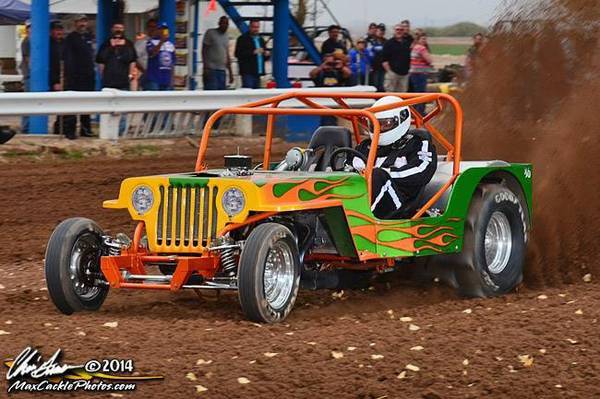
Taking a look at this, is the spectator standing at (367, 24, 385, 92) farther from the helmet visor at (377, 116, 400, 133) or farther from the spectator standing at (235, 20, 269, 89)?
the helmet visor at (377, 116, 400, 133)

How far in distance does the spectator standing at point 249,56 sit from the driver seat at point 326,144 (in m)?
10.8

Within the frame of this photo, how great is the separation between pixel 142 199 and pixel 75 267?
57 cm

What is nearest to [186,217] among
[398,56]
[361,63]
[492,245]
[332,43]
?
[492,245]

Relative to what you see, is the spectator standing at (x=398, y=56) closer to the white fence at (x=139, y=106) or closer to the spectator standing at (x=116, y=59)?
the white fence at (x=139, y=106)

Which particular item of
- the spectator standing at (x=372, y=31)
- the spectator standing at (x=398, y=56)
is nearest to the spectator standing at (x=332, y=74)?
the spectator standing at (x=398, y=56)

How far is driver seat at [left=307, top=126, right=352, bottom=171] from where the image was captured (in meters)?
8.73

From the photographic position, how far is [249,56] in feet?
64.6

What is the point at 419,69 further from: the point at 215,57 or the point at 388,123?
the point at 388,123

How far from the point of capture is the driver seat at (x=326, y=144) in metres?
8.73

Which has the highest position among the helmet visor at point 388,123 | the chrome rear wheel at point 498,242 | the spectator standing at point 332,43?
the spectator standing at point 332,43

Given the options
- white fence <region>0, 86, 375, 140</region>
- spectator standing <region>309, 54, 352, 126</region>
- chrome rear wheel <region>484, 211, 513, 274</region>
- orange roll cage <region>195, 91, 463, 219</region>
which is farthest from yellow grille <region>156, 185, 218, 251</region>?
spectator standing <region>309, 54, 352, 126</region>

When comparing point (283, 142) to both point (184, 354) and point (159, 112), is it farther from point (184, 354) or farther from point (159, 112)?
point (184, 354)

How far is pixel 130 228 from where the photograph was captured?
1153 centimetres

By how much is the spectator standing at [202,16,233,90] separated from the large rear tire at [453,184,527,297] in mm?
10412
